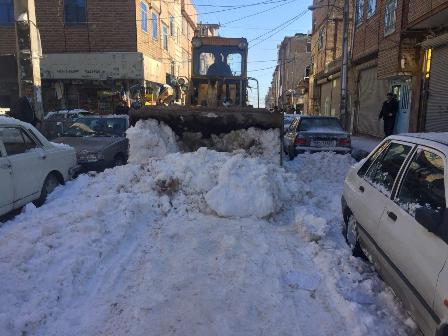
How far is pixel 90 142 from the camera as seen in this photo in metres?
10.2

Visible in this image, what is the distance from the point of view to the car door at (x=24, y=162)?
6105 mm

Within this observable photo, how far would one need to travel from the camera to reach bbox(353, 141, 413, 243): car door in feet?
13.1

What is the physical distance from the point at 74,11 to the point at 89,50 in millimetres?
2074

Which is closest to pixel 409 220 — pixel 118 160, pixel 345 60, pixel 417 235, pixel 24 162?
pixel 417 235

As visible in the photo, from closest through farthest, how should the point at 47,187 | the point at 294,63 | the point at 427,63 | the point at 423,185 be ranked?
the point at 423,185 < the point at 47,187 < the point at 427,63 < the point at 294,63

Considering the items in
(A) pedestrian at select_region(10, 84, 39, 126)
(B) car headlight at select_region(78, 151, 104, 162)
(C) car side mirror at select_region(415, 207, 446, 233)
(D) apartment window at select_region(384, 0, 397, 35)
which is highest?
(D) apartment window at select_region(384, 0, 397, 35)

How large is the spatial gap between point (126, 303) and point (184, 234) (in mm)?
1953

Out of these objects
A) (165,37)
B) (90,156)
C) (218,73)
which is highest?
(165,37)

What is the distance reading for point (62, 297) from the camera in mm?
3793

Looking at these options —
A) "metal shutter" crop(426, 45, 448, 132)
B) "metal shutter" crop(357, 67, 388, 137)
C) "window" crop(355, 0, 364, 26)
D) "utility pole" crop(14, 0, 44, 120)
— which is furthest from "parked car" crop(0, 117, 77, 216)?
"window" crop(355, 0, 364, 26)

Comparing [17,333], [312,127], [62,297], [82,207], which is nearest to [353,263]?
[62,297]

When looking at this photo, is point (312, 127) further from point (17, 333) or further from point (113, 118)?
point (17, 333)

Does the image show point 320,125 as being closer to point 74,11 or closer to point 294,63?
point 74,11

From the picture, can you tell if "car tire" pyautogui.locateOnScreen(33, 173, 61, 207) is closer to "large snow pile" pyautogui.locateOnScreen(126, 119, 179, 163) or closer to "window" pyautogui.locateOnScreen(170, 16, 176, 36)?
"large snow pile" pyautogui.locateOnScreen(126, 119, 179, 163)
